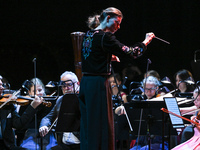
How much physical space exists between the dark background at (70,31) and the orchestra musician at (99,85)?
4120mm

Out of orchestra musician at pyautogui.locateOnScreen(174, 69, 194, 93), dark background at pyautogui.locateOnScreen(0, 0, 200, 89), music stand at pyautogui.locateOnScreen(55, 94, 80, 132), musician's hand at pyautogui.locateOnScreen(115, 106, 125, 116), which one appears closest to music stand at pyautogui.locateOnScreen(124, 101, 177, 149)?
musician's hand at pyautogui.locateOnScreen(115, 106, 125, 116)

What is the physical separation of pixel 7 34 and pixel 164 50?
3221mm

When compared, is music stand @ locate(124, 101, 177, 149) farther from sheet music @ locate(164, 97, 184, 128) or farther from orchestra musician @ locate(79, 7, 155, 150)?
orchestra musician @ locate(79, 7, 155, 150)

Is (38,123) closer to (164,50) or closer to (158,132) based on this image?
(158,132)

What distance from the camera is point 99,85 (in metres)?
2.38

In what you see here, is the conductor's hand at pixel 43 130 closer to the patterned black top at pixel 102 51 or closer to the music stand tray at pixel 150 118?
the music stand tray at pixel 150 118

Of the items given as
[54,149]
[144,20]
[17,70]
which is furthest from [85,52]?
[17,70]

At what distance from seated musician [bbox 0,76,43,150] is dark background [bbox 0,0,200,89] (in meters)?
2.96

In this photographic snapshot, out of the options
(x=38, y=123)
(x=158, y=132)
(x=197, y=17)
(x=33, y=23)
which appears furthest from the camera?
(x=33, y=23)

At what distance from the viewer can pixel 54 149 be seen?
11.5ft

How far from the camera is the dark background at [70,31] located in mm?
6422

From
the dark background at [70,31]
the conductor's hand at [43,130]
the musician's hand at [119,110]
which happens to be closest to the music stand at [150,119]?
the musician's hand at [119,110]

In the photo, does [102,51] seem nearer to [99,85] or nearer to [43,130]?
[99,85]

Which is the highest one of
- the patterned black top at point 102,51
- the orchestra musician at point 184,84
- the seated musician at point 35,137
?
the patterned black top at point 102,51
